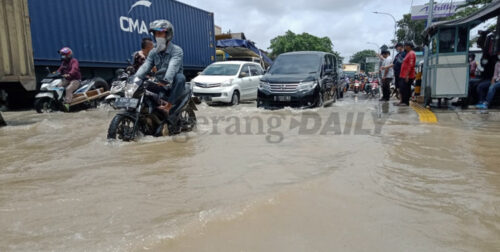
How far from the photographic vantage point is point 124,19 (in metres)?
11.2

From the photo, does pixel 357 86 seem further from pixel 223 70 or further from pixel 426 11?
pixel 426 11

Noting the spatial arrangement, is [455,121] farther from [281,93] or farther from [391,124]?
[281,93]

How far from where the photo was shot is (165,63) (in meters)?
4.97

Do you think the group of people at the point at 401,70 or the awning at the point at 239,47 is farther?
the awning at the point at 239,47

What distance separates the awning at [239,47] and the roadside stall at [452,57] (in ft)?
39.1

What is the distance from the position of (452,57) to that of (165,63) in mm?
6206

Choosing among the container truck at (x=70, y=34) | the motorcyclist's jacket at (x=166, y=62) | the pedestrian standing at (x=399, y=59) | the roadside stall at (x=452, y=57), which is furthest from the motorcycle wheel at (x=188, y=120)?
the pedestrian standing at (x=399, y=59)

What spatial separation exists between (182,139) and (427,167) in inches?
127

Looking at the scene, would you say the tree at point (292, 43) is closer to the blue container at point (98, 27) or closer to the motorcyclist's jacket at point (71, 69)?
the blue container at point (98, 27)

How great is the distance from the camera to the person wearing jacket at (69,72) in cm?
818

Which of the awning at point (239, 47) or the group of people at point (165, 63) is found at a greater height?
the awning at point (239, 47)

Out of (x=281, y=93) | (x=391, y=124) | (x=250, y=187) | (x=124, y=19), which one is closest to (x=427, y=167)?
(x=250, y=187)

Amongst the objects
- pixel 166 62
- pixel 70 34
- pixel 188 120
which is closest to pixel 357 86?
pixel 70 34

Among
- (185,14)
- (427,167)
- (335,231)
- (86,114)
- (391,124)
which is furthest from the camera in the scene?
(185,14)
